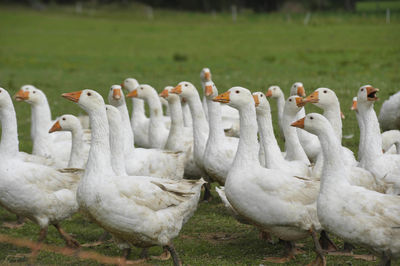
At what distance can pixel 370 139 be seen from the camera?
8562 millimetres

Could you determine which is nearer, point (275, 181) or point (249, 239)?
point (275, 181)

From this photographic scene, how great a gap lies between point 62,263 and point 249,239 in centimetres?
250

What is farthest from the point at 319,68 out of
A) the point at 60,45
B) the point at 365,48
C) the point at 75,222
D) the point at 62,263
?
the point at 60,45

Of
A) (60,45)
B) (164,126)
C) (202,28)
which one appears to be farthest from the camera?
(202,28)

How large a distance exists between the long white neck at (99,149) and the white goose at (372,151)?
347cm

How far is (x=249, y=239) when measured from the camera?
27.8ft

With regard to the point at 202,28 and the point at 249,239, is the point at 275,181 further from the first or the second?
the point at 202,28

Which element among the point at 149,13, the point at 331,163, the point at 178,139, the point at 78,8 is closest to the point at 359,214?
the point at 331,163

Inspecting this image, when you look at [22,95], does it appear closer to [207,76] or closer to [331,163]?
[207,76]

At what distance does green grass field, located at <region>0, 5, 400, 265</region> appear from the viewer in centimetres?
858

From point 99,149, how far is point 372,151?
369cm

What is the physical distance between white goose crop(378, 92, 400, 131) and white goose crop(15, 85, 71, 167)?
633 cm

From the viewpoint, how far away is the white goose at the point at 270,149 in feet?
27.7

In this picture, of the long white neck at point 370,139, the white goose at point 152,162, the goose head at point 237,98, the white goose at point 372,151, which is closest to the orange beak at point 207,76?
the white goose at point 152,162
